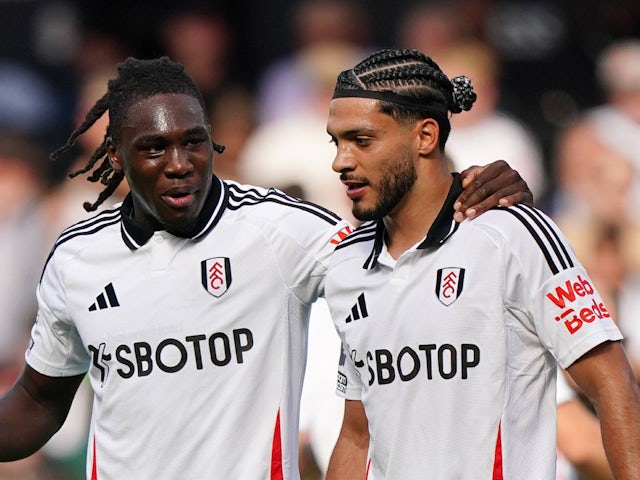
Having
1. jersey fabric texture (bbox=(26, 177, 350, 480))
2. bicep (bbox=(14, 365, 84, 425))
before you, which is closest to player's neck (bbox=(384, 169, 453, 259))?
jersey fabric texture (bbox=(26, 177, 350, 480))

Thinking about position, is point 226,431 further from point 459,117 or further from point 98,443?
point 459,117

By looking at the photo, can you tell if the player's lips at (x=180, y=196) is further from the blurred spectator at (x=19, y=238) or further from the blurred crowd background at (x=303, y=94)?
the blurred spectator at (x=19, y=238)

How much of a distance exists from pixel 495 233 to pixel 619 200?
5.10m

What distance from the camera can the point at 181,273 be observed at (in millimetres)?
4547

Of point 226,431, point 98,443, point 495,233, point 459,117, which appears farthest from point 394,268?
point 459,117

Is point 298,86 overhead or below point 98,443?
overhead

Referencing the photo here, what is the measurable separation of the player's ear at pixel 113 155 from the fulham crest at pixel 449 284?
1268mm

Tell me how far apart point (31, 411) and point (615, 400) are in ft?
7.28

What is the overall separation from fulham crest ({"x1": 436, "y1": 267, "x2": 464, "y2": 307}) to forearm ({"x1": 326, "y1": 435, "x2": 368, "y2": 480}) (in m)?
0.66

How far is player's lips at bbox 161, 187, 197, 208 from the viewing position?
14.5 ft

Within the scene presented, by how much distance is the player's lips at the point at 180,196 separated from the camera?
442 cm

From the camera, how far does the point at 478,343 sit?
157 inches

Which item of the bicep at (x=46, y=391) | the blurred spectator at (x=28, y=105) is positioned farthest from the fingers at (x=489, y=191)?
the blurred spectator at (x=28, y=105)

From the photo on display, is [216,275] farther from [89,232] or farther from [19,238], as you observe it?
[19,238]
